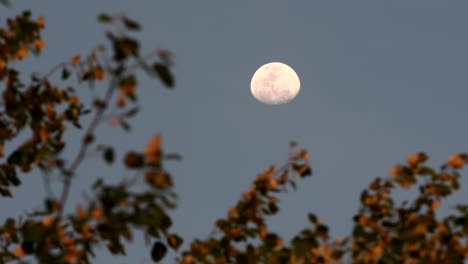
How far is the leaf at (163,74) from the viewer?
326 centimetres

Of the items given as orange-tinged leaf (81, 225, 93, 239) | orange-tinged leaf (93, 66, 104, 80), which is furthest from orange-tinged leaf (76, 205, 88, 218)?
orange-tinged leaf (93, 66, 104, 80)

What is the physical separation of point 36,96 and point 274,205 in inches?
82.3

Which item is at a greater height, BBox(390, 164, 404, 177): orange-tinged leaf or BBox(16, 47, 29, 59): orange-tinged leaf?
BBox(16, 47, 29, 59): orange-tinged leaf

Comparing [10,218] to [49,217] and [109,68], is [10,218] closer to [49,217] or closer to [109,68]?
[49,217]

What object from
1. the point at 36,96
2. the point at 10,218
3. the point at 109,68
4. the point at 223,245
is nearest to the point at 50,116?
the point at 36,96

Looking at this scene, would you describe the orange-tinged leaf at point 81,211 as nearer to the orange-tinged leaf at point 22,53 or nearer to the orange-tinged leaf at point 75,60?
the orange-tinged leaf at point 75,60

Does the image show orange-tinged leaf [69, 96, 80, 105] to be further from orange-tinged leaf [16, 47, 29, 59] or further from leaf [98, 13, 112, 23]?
leaf [98, 13, 112, 23]

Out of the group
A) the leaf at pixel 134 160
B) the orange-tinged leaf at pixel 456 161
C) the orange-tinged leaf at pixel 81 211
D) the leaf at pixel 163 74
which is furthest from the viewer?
the orange-tinged leaf at pixel 456 161

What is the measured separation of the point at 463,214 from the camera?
5098mm

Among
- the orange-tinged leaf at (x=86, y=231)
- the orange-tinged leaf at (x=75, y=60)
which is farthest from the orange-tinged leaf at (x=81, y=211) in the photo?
the orange-tinged leaf at (x=75, y=60)

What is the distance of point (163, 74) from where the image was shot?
129 inches

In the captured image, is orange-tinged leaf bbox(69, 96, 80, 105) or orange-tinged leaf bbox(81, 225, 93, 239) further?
orange-tinged leaf bbox(69, 96, 80, 105)

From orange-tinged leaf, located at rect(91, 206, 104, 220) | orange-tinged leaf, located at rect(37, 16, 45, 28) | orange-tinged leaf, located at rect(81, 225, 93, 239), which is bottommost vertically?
orange-tinged leaf, located at rect(91, 206, 104, 220)

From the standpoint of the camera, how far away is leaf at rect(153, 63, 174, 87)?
3.26m
